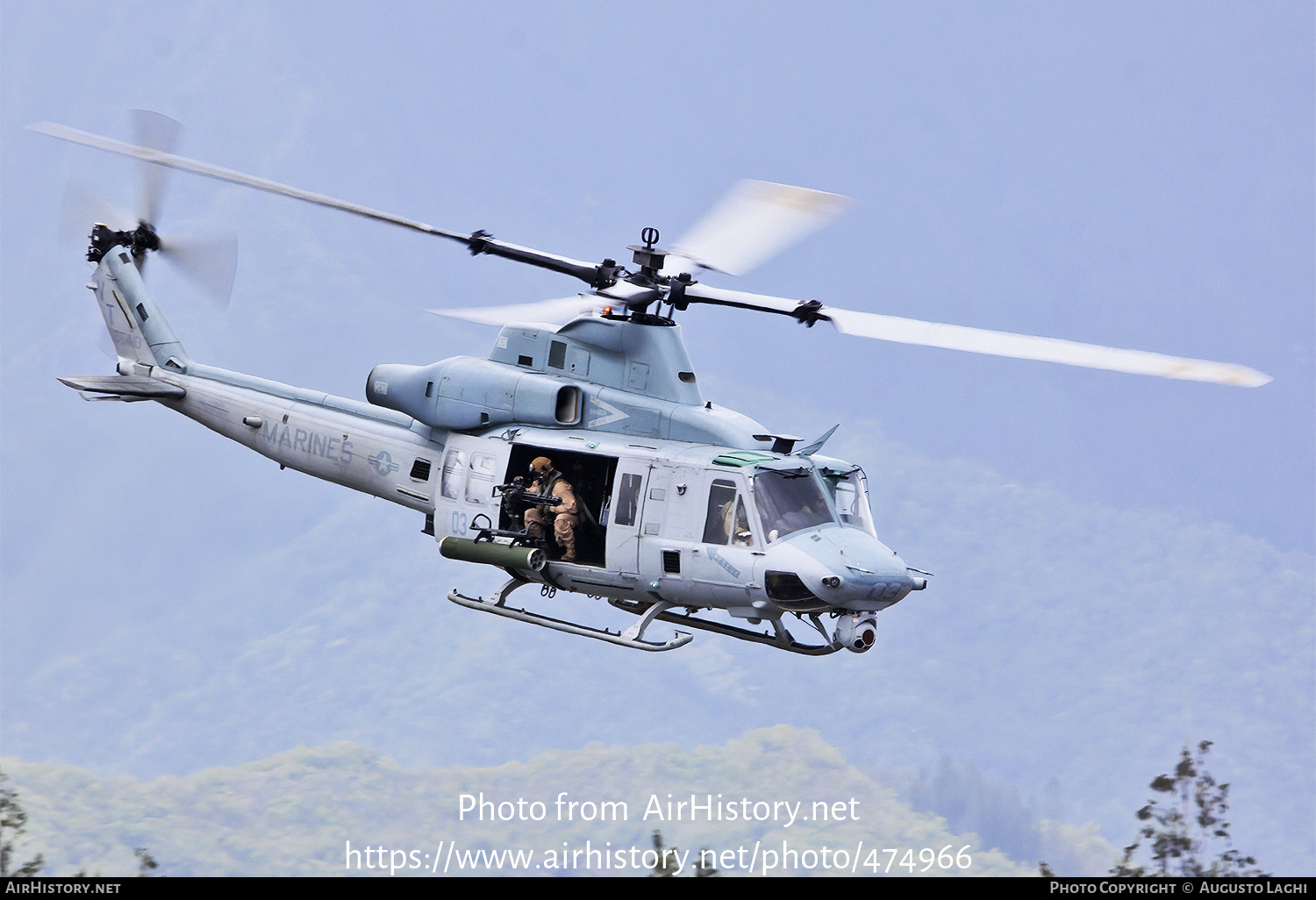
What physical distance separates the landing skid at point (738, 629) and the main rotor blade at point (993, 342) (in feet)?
9.52

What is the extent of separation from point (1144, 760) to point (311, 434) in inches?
3286

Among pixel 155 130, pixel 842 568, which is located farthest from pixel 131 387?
pixel 842 568

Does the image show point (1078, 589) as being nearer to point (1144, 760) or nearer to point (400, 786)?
point (1144, 760)

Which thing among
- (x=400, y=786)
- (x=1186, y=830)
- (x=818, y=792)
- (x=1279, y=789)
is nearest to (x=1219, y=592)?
(x=1279, y=789)

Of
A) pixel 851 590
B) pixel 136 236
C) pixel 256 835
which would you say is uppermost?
pixel 136 236

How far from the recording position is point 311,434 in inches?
743

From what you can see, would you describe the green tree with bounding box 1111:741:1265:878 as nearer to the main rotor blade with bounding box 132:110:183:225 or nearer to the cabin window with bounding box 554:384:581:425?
the cabin window with bounding box 554:384:581:425

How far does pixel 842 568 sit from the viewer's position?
48.9 ft

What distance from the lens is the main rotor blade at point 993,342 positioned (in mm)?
12906

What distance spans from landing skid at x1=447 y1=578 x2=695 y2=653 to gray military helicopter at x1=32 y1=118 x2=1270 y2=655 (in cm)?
3

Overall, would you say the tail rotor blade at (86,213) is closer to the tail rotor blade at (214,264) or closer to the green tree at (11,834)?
the tail rotor blade at (214,264)

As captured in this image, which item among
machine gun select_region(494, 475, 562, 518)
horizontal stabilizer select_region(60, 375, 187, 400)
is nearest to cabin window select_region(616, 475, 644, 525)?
machine gun select_region(494, 475, 562, 518)

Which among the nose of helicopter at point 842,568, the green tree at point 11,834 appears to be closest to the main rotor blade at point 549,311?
the nose of helicopter at point 842,568

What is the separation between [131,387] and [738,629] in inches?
336
